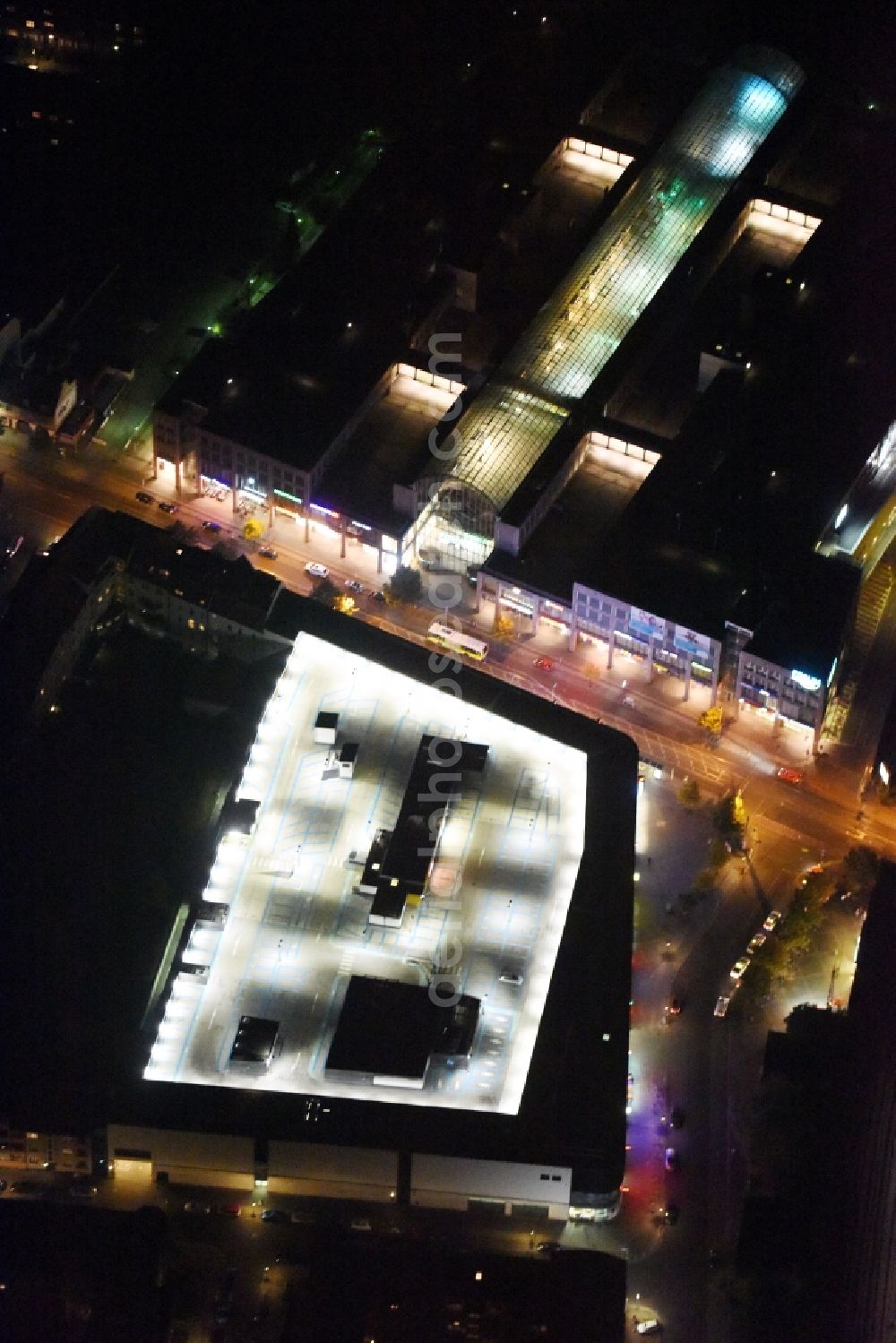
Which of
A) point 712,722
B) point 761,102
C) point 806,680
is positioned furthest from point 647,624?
point 761,102

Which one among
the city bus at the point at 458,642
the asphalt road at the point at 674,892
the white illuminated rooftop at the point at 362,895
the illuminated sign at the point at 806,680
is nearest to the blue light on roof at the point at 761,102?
the asphalt road at the point at 674,892

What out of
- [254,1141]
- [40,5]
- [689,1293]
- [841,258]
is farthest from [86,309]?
[689,1293]

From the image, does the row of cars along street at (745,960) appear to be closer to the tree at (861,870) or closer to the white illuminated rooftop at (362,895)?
the tree at (861,870)

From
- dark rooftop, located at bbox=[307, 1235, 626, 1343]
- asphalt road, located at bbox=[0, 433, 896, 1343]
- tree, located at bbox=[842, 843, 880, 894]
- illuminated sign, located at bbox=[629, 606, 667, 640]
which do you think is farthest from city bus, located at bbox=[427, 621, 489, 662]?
dark rooftop, located at bbox=[307, 1235, 626, 1343]

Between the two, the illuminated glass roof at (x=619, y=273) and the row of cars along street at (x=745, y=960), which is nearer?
Answer: the row of cars along street at (x=745, y=960)

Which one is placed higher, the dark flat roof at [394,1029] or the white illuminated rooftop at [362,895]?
the white illuminated rooftop at [362,895]

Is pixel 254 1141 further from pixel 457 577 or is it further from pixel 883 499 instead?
pixel 883 499

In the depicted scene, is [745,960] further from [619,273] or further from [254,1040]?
[619,273]
